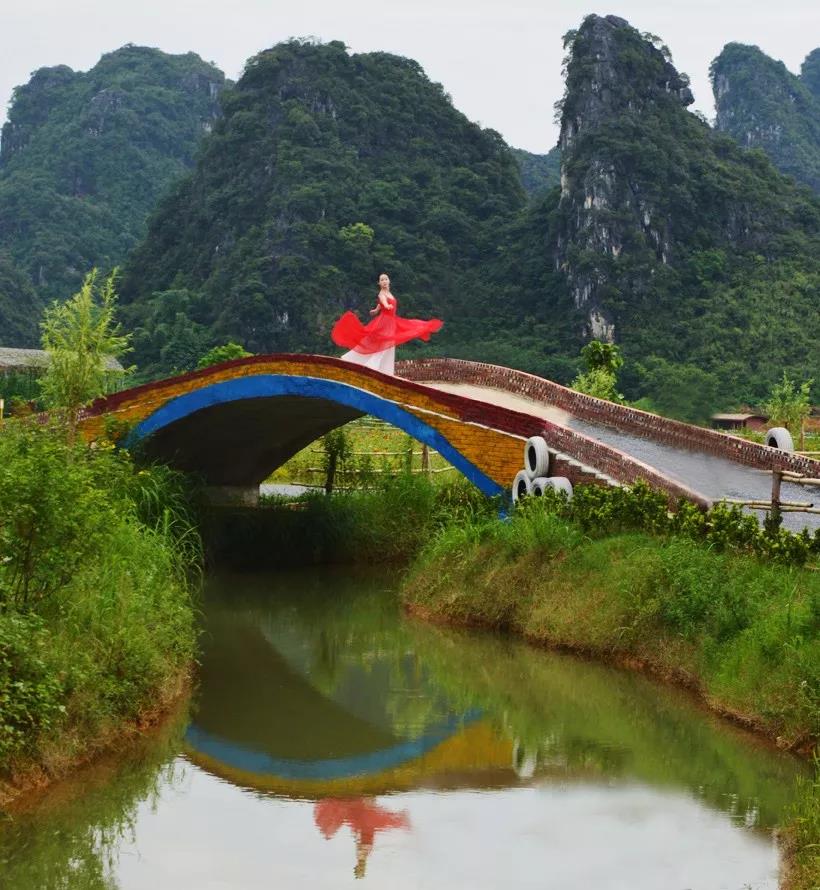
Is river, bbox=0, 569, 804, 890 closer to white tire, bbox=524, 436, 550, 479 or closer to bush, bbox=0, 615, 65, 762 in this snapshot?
bush, bbox=0, 615, 65, 762

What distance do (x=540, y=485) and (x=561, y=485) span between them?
1.13 feet

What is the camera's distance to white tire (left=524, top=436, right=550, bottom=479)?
1409 centimetres

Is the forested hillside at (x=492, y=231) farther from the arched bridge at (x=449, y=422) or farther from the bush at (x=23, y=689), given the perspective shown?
the bush at (x=23, y=689)

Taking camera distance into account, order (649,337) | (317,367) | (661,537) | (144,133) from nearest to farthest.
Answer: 1. (661,537)
2. (317,367)
3. (649,337)
4. (144,133)

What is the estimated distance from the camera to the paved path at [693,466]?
13.5 m

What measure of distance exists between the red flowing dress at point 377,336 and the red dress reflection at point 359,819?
32.3 ft

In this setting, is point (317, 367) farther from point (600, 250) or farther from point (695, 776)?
point (600, 250)

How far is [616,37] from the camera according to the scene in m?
63.7

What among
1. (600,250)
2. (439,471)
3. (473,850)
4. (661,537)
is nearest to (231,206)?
(600,250)

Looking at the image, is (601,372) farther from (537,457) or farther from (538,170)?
(538,170)

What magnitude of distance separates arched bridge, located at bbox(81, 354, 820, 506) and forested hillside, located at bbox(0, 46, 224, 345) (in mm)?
43335

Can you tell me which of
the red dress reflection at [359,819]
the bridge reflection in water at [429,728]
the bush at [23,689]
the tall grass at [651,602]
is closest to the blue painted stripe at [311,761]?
the bridge reflection in water at [429,728]

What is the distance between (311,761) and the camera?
375 inches

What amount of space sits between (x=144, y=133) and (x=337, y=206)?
107 feet
